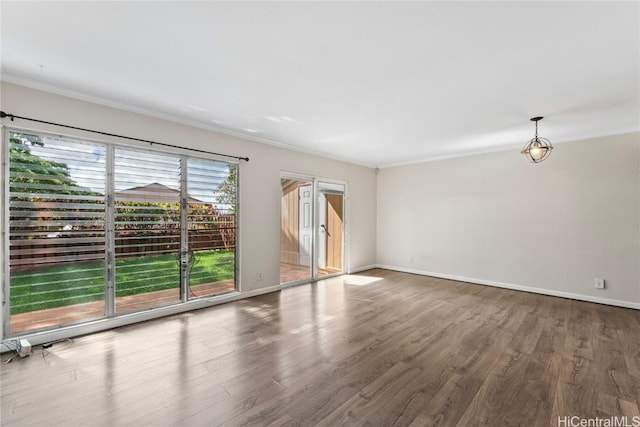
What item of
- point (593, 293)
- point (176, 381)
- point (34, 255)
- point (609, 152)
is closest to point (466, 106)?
point (609, 152)

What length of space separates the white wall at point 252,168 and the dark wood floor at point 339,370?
109 centimetres

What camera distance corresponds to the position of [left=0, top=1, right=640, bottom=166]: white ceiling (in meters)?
1.80

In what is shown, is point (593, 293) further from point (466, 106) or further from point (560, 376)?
point (466, 106)

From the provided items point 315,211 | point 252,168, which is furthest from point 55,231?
point 315,211

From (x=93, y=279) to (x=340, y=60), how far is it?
3.47 meters

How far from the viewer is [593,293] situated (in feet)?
13.9

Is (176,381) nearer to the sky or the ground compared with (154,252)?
nearer to the ground

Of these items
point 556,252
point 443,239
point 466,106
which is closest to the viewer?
point 466,106

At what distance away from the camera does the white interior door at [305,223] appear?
18.4 feet

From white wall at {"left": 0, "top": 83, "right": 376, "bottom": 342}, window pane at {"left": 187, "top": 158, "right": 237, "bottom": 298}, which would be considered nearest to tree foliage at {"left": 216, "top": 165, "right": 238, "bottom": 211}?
window pane at {"left": 187, "top": 158, "right": 237, "bottom": 298}

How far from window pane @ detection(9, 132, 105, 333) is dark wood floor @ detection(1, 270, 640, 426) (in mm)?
396

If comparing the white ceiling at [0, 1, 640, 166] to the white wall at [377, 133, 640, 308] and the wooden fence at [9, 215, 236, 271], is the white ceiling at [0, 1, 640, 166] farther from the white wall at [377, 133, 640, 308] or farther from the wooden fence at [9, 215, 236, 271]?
the wooden fence at [9, 215, 236, 271]

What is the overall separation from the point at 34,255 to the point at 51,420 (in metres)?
1.77

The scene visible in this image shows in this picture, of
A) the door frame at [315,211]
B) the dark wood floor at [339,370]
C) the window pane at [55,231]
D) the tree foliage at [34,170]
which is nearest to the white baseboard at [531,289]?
the dark wood floor at [339,370]
